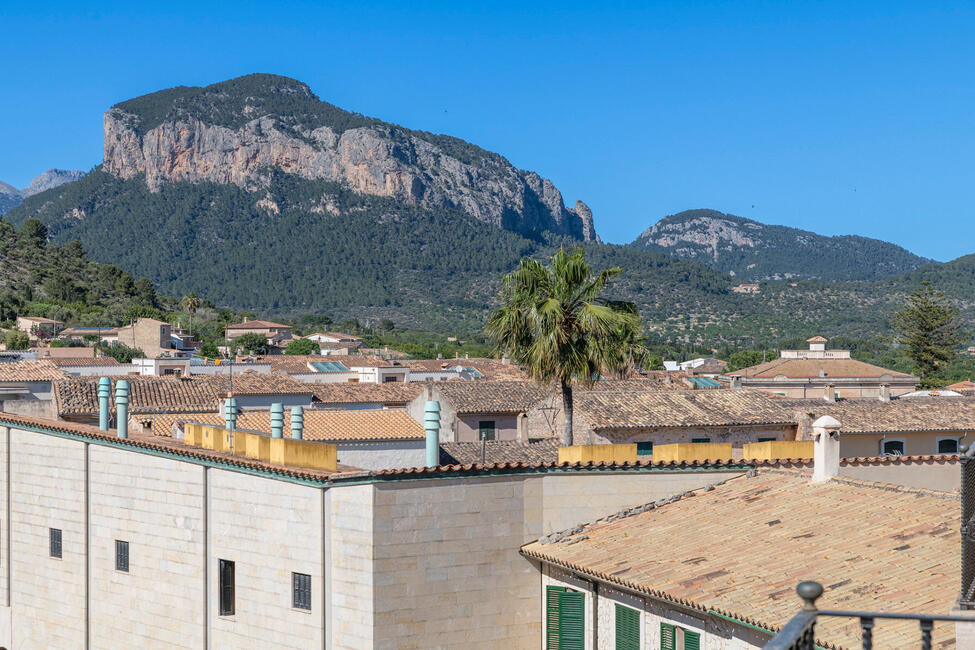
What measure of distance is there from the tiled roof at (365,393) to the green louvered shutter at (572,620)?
2970cm

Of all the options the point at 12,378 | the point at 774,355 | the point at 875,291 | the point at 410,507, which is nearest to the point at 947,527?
the point at 410,507

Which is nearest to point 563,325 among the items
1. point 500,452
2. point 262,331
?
point 500,452

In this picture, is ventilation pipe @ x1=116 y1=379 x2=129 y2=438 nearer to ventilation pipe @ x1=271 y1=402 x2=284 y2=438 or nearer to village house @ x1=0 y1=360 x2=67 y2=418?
ventilation pipe @ x1=271 y1=402 x2=284 y2=438

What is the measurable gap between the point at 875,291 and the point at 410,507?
185 metres

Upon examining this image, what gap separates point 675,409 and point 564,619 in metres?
20.1

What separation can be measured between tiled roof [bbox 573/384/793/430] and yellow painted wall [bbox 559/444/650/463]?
14.7 meters

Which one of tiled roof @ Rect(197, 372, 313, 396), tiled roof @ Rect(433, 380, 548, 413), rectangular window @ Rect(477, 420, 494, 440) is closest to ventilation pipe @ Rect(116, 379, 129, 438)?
tiled roof @ Rect(433, 380, 548, 413)

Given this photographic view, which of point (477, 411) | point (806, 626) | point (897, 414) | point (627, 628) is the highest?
point (806, 626)

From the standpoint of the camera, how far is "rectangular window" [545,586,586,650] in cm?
1592

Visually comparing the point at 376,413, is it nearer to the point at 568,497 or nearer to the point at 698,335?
the point at 568,497

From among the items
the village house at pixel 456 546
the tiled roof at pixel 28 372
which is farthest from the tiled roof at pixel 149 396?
the village house at pixel 456 546

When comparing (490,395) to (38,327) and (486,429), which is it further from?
(38,327)

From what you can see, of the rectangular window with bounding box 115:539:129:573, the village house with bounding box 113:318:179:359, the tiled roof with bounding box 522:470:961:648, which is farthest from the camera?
the village house with bounding box 113:318:179:359

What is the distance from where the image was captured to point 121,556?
19.2 meters
